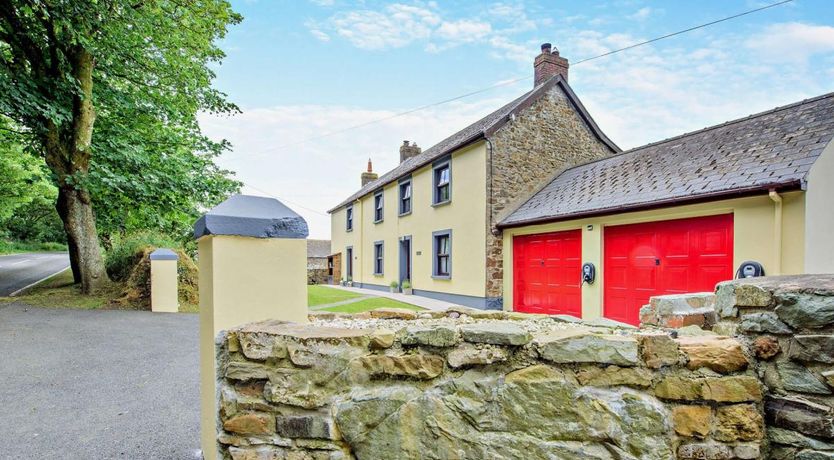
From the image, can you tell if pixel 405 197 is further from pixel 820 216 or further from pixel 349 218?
pixel 820 216

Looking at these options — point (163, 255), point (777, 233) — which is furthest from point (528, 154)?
point (163, 255)

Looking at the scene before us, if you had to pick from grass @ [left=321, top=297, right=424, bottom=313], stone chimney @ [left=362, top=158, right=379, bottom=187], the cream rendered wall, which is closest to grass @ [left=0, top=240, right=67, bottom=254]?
stone chimney @ [left=362, top=158, right=379, bottom=187]

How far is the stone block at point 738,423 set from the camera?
5.63 ft

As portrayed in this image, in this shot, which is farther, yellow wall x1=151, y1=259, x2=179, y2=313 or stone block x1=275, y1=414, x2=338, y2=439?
yellow wall x1=151, y1=259, x2=179, y2=313

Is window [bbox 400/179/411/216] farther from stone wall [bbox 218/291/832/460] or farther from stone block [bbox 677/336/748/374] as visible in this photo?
stone block [bbox 677/336/748/374]

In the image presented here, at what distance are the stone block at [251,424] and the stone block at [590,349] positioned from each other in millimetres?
1406

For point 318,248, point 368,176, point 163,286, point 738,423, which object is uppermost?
point 368,176

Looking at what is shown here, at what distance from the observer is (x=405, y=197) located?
1562 cm

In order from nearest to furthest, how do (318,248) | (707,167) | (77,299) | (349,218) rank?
(707,167) → (77,299) → (349,218) → (318,248)

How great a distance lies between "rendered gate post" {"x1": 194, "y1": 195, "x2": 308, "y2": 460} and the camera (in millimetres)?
2121

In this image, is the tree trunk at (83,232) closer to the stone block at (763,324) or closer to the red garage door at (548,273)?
the red garage door at (548,273)

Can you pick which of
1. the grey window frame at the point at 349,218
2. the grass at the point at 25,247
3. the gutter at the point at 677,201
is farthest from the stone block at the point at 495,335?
the grass at the point at 25,247

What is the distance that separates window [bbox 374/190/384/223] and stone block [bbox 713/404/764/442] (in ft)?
52.7

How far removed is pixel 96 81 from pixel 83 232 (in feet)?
13.0
